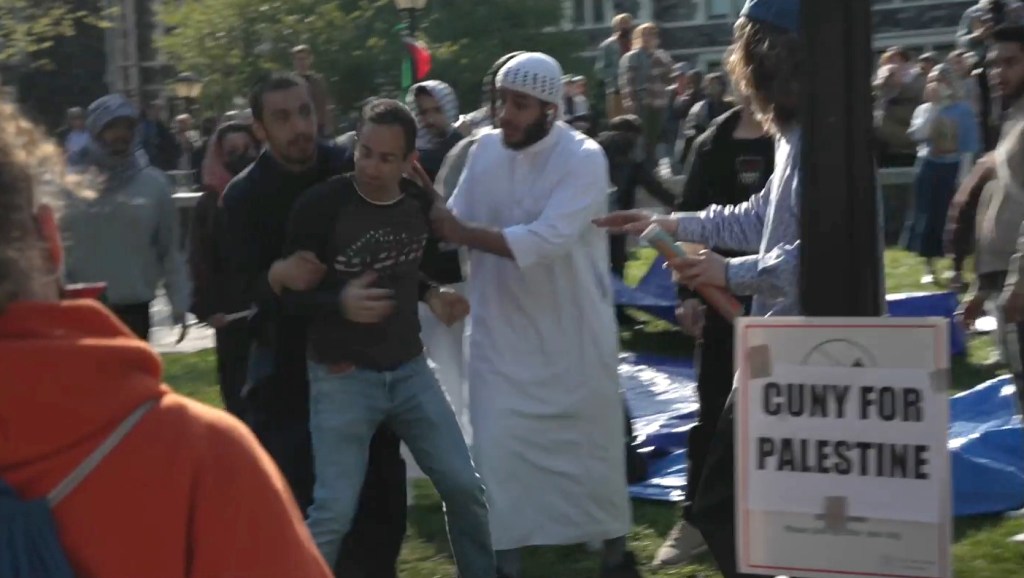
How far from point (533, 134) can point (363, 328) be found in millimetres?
1090

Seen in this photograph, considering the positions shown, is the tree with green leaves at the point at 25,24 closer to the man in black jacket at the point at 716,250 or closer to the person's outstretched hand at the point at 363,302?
the man in black jacket at the point at 716,250

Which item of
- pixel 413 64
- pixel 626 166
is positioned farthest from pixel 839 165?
pixel 413 64

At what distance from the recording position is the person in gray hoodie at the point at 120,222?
7.90 metres

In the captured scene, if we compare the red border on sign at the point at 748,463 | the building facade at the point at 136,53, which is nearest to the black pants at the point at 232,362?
the red border on sign at the point at 748,463

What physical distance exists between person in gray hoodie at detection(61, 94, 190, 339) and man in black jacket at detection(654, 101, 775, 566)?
285 cm

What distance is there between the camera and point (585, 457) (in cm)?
600

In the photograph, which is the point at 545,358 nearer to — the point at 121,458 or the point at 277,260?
the point at 277,260

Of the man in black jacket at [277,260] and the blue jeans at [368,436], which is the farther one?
the man in black jacket at [277,260]

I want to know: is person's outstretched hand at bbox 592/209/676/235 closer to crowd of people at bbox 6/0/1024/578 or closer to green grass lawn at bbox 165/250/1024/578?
crowd of people at bbox 6/0/1024/578

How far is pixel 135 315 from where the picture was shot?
8.05 metres

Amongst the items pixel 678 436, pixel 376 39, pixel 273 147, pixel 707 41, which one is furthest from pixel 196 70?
pixel 273 147

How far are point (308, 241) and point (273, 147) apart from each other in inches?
16.0

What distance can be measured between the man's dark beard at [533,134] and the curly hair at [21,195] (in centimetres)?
378

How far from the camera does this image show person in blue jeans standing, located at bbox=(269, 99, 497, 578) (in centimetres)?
498
